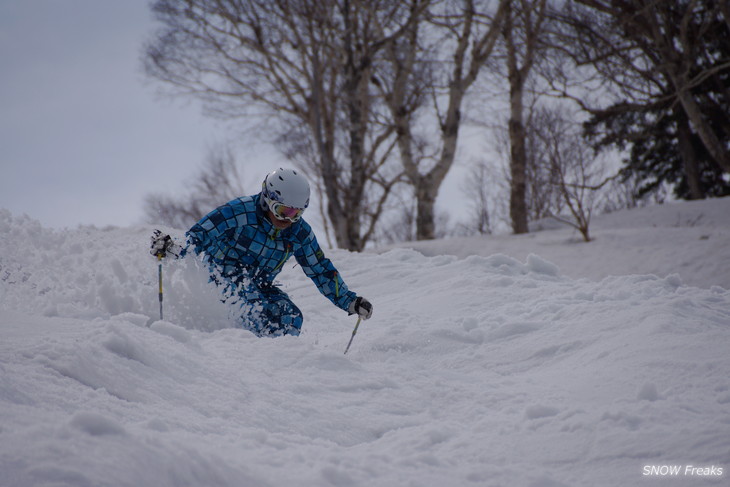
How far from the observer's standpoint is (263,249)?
12.9 feet

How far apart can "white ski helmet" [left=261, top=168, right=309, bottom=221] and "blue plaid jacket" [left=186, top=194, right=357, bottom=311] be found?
0.68ft

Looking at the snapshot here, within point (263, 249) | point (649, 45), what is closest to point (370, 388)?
point (263, 249)

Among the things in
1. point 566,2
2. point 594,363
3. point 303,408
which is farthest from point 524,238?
point 303,408

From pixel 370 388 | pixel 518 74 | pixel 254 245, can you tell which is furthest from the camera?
pixel 518 74

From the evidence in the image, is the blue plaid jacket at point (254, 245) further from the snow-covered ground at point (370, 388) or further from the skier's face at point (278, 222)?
the snow-covered ground at point (370, 388)

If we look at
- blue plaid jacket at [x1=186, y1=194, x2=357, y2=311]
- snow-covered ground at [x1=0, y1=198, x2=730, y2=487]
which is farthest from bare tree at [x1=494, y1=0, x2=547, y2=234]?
blue plaid jacket at [x1=186, y1=194, x2=357, y2=311]

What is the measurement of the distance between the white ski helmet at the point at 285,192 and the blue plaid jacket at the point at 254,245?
0.68 ft

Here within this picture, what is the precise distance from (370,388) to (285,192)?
1.68 metres

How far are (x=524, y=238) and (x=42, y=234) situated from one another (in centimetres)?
863

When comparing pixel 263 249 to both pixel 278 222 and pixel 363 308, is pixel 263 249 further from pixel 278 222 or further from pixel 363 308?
pixel 363 308

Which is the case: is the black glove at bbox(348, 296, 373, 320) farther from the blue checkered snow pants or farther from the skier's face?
the skier's face

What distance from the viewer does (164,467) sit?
1.28m

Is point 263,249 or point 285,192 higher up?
point 285,192

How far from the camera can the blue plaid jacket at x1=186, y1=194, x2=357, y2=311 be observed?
12.6 ft
